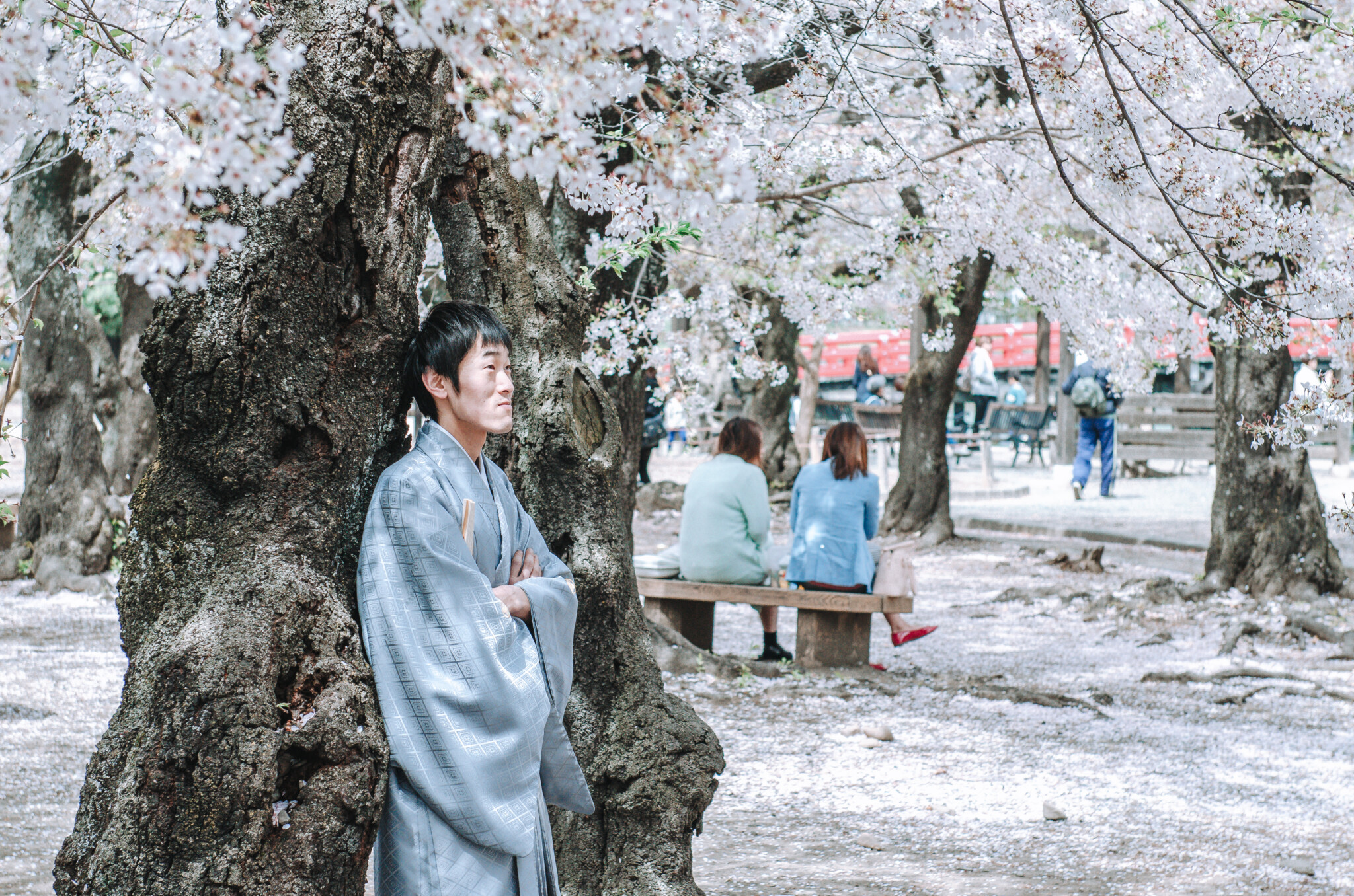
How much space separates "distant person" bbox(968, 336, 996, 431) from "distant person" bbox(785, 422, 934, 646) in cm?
1398

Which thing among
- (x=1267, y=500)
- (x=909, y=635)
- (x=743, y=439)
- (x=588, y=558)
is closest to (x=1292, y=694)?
(x=909, y=635)

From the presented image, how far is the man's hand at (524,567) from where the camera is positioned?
A: 251cm

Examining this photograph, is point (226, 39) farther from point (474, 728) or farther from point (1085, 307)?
point (1085, 307)

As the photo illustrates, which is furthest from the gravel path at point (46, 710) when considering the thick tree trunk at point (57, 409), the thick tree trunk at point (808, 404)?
the thick tree trunk at point (808, 404)

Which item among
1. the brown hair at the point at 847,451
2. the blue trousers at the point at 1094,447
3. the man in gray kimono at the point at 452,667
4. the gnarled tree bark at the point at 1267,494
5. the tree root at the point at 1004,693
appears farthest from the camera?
the blue trousers at the point at 1094,447

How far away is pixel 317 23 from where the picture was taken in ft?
7.67

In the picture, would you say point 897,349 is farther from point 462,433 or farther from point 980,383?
point 462,433

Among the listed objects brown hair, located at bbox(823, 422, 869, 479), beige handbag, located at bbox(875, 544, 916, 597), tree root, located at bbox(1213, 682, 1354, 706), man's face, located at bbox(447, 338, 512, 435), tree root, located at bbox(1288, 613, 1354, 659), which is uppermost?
man's face, located at bbox(447, 338, 512, 435)

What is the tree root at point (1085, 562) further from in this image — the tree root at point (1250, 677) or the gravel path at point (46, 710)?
the gravel path at point (46, 710)

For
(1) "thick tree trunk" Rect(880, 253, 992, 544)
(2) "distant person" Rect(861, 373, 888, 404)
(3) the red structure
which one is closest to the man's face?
(1) "thick tree trunk" Rect(880, 253, 992, 544)

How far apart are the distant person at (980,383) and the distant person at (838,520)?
13981 mm

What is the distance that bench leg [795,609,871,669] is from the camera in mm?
6785

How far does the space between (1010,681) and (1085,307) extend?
150 inches

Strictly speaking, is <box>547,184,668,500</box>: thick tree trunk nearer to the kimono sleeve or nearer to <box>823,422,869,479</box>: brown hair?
<box>823,422,869,479</box>: brown hair
